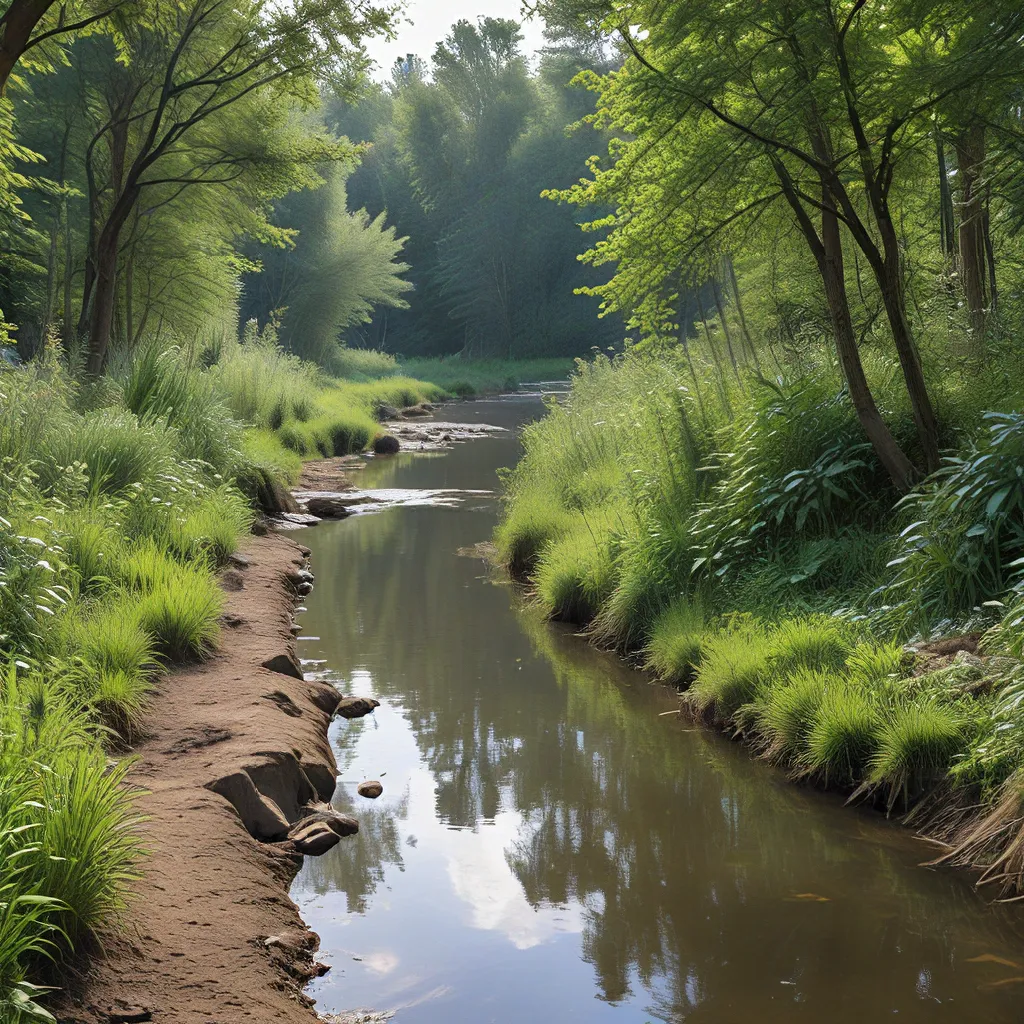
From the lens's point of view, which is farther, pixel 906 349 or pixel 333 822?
pixel 906 349

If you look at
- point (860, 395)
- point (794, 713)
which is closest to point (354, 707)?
point (794, 713)

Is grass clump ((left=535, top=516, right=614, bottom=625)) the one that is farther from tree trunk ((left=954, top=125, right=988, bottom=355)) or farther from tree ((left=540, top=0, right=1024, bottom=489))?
tree trunk ((left=954, top=125, right=988, bottom=355))

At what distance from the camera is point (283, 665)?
689 cm

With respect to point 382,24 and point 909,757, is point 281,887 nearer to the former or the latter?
point 909,757

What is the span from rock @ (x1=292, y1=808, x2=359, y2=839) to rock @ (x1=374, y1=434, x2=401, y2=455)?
17793 millimetres

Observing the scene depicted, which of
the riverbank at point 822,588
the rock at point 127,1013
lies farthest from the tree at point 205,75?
the rock at point 127,1013

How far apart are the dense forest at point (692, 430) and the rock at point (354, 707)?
0.97 meters

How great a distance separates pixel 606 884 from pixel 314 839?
1.33 meters

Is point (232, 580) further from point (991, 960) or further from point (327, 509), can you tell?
point (991, 960)

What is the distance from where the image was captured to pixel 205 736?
5.32 m

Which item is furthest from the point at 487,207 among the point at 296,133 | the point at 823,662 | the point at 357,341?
the point at 823,662

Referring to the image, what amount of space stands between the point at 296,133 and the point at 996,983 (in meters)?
14.3

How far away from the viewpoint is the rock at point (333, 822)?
17.0ft

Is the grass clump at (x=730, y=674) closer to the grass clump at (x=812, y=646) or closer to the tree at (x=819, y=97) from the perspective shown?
the grass clump at (x=812, y=646)
